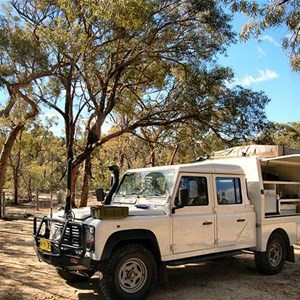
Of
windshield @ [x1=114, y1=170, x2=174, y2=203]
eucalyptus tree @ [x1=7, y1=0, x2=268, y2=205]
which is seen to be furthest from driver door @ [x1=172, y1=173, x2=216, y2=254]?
eucalyptus tree @ [x1=7, y1=0, x2=268, y2=205]

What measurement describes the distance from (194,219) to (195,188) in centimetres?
55

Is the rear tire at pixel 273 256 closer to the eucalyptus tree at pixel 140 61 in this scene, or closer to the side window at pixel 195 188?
the side window at pixel 195 188

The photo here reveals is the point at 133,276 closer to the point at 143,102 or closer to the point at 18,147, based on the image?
the point at 143,102

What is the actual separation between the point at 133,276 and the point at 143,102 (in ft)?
48.5

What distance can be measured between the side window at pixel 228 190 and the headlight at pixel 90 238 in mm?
2574

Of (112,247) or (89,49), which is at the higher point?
(89,49)

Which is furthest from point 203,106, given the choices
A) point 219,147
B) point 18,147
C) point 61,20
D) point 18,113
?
point 18,147

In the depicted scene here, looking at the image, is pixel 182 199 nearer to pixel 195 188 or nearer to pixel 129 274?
pixel 195 188

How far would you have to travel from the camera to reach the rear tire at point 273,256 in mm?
7848

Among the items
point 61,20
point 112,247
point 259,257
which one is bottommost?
point 259,257

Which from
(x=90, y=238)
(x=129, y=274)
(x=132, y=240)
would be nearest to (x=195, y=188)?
(x=132, y=240)

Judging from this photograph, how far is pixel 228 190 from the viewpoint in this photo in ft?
24.6

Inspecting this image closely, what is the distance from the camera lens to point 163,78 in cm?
1803

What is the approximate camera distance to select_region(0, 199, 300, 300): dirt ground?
6.40 metres
